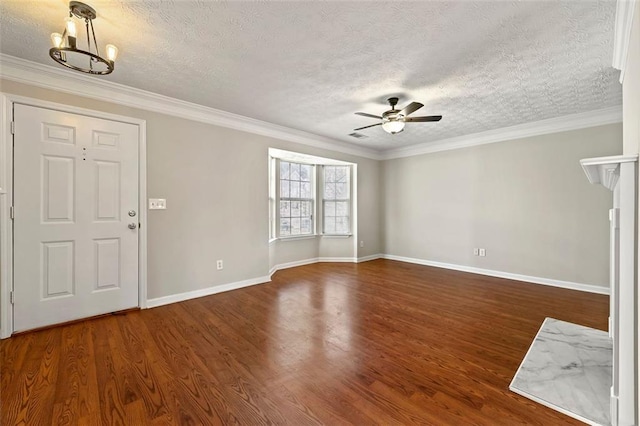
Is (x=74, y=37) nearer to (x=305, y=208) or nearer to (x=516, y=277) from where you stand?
(x=305, y=208)

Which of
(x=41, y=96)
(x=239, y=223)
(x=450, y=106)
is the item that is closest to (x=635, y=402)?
(x=450, y=106)

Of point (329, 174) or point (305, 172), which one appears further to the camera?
point (329, 174)

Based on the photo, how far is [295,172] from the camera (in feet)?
18.9

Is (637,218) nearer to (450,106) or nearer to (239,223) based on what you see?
(450,106)

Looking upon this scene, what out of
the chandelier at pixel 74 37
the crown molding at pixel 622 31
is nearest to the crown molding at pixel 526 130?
the crown molding at pixel 622 31

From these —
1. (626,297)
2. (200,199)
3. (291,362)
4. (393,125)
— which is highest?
(393,125)

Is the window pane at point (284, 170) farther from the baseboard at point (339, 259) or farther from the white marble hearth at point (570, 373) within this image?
the white marble hearth at point (570, 373)

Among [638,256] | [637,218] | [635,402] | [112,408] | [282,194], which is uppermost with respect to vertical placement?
[282,194]

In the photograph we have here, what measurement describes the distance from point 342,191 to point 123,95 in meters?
4.24

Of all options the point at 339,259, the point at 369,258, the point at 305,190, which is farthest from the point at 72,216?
the point at 369,258

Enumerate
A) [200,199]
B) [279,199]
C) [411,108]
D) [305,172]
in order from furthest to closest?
[305,172], [279,199], [200,199], [411,108]

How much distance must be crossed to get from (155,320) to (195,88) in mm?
2600

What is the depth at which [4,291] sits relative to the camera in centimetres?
247

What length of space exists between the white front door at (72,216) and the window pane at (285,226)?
274 cm
